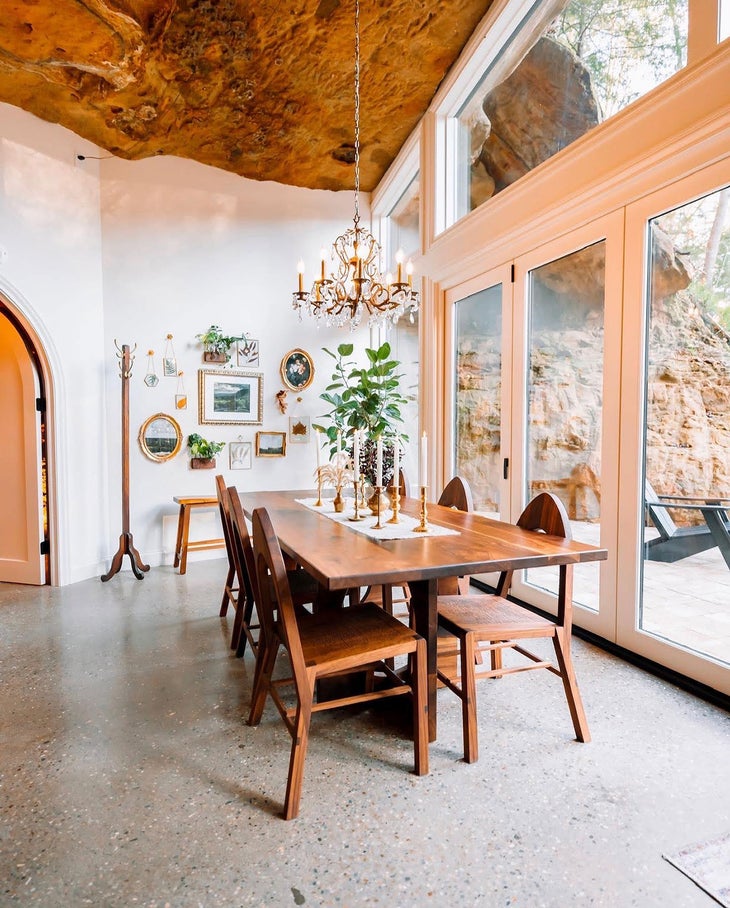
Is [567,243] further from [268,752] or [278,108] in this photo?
[268,752]

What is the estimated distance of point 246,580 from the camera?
2.63 meters

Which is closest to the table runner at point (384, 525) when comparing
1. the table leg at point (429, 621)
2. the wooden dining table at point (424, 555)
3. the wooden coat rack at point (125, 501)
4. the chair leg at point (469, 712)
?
the wooden dining table at point (424, 555)

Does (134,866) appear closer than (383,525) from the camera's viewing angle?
Yes

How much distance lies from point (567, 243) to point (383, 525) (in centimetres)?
200

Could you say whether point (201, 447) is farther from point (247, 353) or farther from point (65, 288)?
point (65, 288)

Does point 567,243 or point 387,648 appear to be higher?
point 567,243

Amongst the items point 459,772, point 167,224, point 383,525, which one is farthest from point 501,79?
point 459,772

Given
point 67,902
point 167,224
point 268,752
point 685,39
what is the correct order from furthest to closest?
point 167,224, point 685,39, point 268,752, point 67,902

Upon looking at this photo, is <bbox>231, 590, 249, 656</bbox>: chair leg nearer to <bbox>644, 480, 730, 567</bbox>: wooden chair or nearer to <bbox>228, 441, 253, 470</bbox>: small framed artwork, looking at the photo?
<bbox>644, 480, 730, 567</bbox>: wooden chair

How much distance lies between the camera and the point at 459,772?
1886 mm

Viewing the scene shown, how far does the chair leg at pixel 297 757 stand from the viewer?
1659 millimetres

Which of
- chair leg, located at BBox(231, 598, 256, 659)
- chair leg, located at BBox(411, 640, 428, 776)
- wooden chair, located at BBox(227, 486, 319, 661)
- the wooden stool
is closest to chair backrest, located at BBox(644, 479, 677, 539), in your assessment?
chair leg, located at BBox(411, 640, 428, 776)

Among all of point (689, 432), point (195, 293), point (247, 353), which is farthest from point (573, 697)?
point (195, 293)

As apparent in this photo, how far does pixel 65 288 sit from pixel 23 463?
142cm
